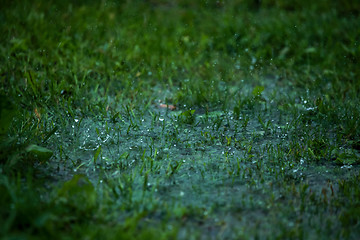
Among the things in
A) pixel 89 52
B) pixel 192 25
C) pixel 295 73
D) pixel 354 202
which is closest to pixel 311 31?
pixel 295 73

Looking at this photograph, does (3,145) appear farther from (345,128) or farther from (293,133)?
(345,128)

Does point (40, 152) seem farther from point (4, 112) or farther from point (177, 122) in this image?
point (177, 122)

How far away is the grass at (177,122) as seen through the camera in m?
2.02

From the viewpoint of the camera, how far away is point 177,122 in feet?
10.8

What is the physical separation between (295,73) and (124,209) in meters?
2.98

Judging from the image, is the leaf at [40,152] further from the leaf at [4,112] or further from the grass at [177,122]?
the leaf at [4,112]

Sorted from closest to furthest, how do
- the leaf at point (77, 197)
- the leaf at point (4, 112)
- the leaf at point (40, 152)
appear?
the leaf at point (77, 197), the leaf at point (4, 112), the leaf at point (40, 152)

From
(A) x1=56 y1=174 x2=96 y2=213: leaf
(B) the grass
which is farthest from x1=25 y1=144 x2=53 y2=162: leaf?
(A) x1=56 y1=174 x2=96 y2=213: leaf

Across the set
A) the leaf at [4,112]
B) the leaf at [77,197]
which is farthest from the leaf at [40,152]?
the leaf at [77,197]

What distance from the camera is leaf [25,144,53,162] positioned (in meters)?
2.44

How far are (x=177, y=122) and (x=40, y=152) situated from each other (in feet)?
3.97

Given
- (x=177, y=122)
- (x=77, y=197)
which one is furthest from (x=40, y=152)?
(x=177, y=122)

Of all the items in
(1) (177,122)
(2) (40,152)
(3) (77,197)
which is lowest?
(3) (77,197)

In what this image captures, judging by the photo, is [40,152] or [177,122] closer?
[40,152]
